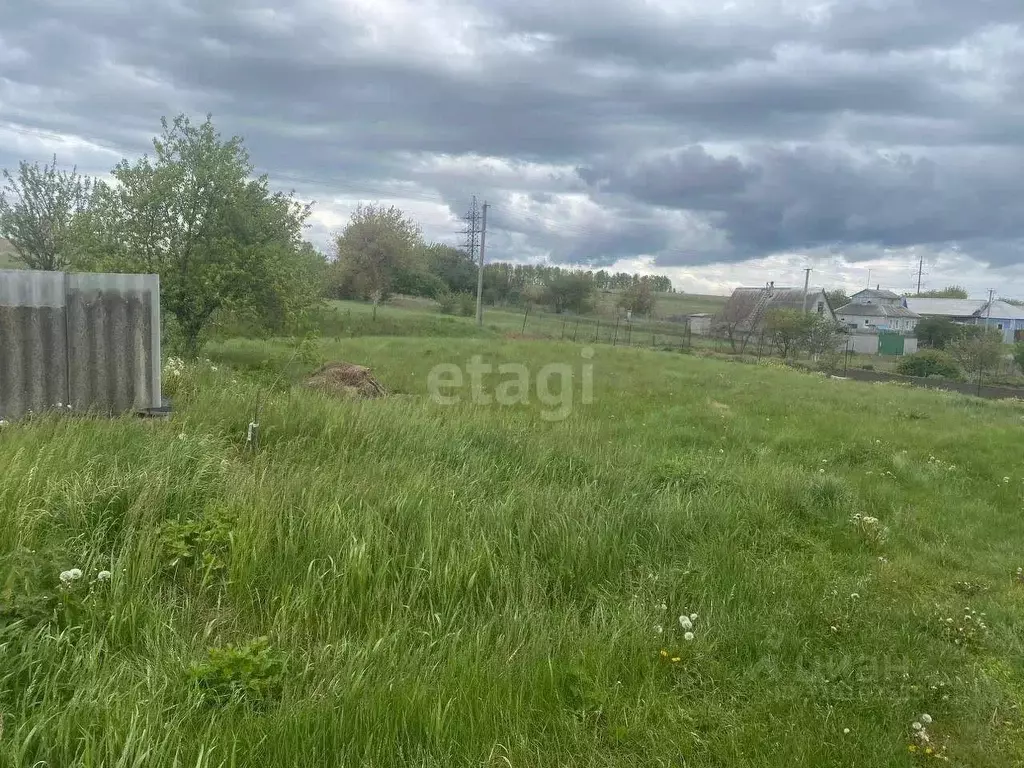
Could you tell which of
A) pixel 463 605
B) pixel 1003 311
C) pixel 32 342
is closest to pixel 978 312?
pixel 1003 311

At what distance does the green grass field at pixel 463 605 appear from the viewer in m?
2.57

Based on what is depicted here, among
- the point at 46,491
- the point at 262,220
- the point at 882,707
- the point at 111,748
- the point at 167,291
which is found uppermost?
the point at 262,220

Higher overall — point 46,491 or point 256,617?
point 46,491

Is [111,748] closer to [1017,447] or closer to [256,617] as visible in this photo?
[256,617]

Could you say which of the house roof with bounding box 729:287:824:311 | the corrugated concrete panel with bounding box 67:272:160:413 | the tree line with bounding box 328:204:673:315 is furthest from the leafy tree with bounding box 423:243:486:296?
the corrugated concrete panel with bounding box 67:272:160:413

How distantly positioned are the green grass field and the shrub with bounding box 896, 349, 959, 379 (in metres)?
29.9

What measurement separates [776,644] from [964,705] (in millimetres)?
865

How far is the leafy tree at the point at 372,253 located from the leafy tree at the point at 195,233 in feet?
97.3

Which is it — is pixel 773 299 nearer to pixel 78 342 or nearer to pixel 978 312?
pixel 978 312

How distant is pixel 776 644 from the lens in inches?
138

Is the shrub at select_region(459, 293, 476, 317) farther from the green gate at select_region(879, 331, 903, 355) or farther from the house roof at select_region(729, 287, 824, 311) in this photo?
the green gate at select_region(879, 331, 903, 355)

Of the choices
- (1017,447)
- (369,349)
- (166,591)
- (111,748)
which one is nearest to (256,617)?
(166,591)

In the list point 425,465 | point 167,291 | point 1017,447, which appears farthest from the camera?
point 167,291

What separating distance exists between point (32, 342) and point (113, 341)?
576 mm
